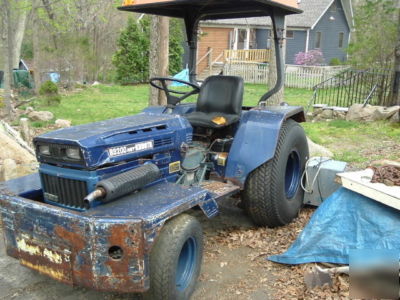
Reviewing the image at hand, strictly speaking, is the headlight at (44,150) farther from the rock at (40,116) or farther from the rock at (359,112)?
the rock at (359,112)

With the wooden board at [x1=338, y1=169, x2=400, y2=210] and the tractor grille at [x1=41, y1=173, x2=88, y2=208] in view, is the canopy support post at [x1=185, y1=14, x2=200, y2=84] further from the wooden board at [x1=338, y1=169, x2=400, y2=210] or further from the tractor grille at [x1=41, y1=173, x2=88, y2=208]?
the tractor grille at [x1=41, y1=173, x2=88, y2=208]

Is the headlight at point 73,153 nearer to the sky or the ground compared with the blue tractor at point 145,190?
nearer to the sky

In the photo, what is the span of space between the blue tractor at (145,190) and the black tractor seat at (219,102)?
0.01 metres

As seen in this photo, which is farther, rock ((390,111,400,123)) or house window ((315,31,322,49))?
house window ((315,31,322,49))

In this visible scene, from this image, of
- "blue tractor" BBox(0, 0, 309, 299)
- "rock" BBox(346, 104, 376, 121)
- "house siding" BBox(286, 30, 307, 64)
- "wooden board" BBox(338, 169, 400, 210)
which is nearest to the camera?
"blue tractor" BBox(0, 0, 309, 299)

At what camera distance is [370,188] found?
3541 mm

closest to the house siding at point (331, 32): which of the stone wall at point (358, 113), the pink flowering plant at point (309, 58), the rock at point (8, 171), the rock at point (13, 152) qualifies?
the pink flowering plant at point (309, 58)

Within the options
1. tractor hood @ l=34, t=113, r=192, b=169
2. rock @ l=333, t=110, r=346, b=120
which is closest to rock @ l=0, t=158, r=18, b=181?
tractor hood @ l=34, t=113, r=192, b=169

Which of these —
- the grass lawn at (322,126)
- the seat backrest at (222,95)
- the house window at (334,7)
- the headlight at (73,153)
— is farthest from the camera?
the house window at (334,7)

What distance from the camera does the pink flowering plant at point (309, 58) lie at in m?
25.4

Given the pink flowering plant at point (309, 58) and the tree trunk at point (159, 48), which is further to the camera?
the pink flowering plant at point (309, 58)

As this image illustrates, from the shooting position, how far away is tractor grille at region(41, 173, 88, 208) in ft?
9.86

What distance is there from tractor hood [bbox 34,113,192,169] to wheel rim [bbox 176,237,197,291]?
2.57 feet

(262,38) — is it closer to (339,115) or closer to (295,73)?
(295,73)
